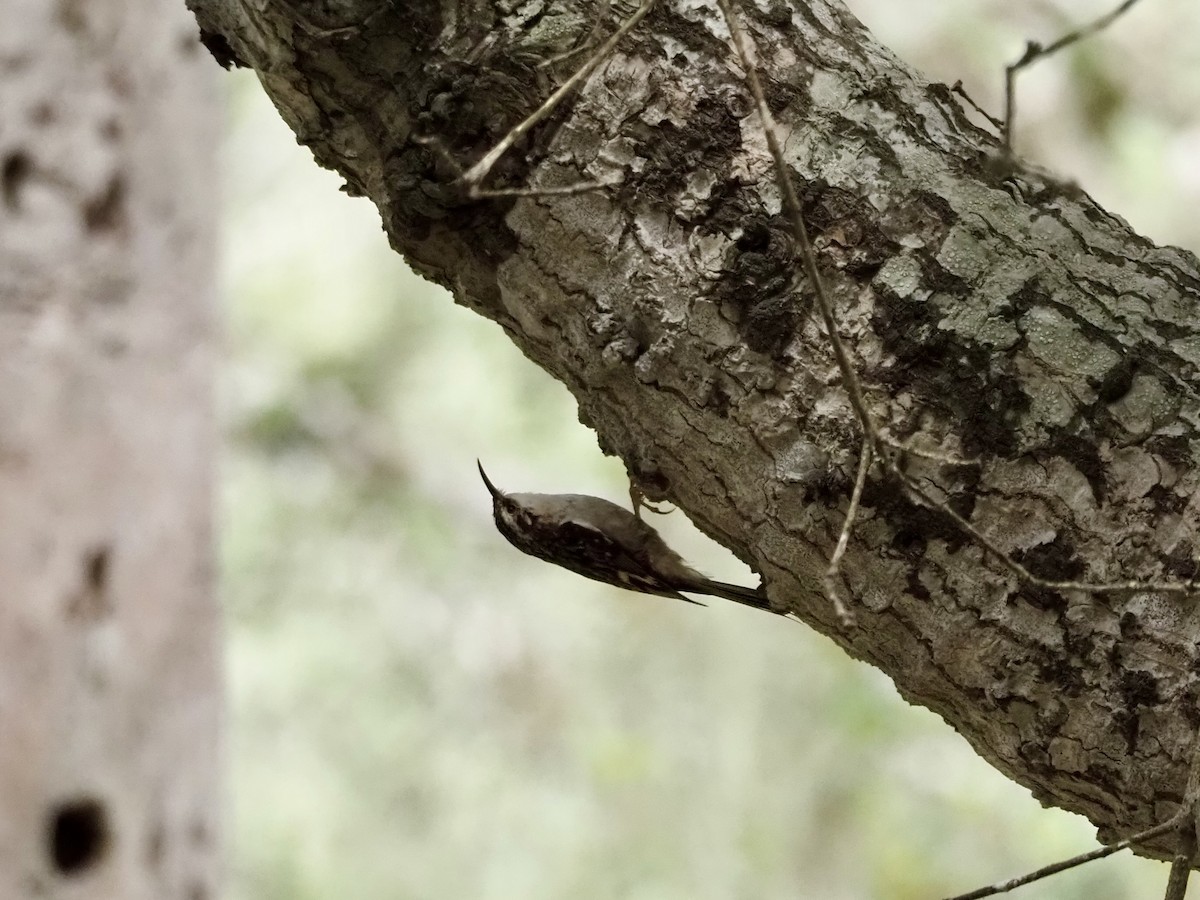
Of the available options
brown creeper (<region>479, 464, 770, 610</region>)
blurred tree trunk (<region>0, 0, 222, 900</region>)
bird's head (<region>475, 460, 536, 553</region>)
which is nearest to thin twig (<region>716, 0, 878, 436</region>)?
brown creeper (<region>479, 464, 770, 610</region>)

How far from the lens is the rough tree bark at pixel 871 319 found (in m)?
1.15

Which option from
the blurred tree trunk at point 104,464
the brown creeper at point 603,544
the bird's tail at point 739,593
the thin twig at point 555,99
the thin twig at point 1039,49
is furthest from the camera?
the blurred tree trunk at point 104,464

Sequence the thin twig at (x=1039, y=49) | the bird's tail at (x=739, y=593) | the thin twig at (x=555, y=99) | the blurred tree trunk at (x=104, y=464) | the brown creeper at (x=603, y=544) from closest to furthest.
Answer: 1. the thin twig at (x=1039, y=49)
2. the thin twig at (x=555, y=99)
3. the bird's tail at (x=739, y=593)
4. the brown creeper at (x=603, y=544)
5. the blurred tree trunk at (x=104, y=464)

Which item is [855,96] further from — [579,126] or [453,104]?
[453,104]

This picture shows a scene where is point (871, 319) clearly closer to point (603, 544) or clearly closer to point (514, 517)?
point (603, 544)

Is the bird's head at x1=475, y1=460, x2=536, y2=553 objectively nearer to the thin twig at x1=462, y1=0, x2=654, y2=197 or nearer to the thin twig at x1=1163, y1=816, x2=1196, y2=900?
the thin twig at x1=462, y1=0, x2=654, y2=197

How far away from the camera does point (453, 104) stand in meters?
1.19

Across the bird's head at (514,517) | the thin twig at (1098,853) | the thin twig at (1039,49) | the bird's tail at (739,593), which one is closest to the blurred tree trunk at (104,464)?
the bird's head at (514,517)

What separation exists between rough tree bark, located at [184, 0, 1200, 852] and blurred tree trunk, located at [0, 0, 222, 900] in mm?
1732

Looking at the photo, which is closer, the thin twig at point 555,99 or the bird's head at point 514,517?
the thin twig at point 555,99

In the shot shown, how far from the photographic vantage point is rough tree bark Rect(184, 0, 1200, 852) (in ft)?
3.76

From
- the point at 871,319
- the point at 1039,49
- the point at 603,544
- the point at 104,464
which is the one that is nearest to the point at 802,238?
the point at 871,319

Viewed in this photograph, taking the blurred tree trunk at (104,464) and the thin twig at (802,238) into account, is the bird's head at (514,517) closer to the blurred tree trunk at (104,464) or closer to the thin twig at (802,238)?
the thin twig at (802,238)

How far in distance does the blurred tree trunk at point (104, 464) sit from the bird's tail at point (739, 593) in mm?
1704
